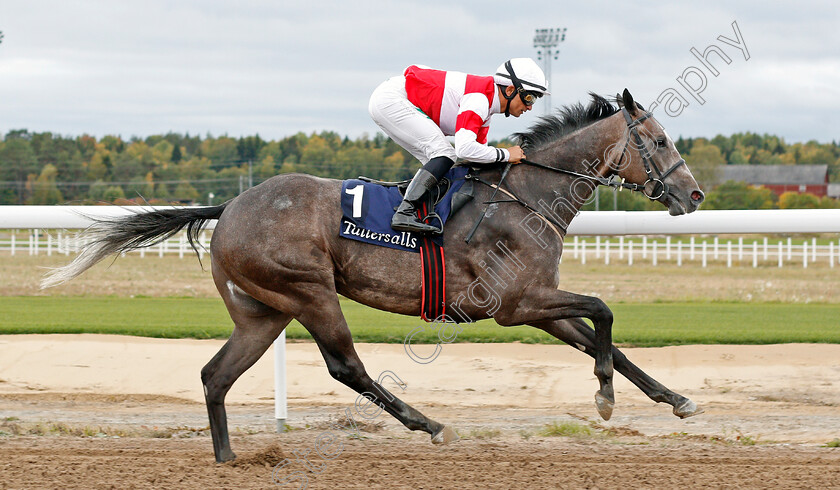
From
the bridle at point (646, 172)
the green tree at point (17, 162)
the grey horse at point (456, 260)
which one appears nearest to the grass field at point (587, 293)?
the grey horse at point (456, 260)

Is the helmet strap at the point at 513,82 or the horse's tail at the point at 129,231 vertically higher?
the helmet strap at the point at 513,82

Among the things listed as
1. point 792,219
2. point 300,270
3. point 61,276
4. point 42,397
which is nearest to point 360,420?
point 300,270

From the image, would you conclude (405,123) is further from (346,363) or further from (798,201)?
(798,201)

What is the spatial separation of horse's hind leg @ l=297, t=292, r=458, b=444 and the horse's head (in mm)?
1692

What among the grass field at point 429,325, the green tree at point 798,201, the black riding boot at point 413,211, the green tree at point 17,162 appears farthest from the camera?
the green tree at point 17,162

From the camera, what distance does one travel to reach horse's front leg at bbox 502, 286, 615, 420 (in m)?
4.38

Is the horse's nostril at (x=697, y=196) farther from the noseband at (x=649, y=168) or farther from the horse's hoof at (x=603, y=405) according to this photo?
the horse's hoof at (x=603, y=405)

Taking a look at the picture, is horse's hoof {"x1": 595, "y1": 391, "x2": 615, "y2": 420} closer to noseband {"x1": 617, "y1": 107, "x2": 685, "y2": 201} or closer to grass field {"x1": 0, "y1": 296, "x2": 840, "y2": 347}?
noseband {"x1": 617, "y1": 107, "x2": 685, "y2": 201}

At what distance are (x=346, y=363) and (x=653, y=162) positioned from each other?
1.96 meters

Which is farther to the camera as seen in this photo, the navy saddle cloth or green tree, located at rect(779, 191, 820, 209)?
green tree, located at rect(779, 191, 820, 209)

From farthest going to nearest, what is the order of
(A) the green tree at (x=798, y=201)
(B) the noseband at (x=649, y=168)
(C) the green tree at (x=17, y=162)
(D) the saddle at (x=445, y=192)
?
(C) the green tree at (x=17, y=162)
(A) the green tree at (x=798, y=201)
(B) the noseband at (x=649, y=168)
(D) the saddle at (x=445, y=192)

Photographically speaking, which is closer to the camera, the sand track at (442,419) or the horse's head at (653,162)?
the sand track at (442,419)

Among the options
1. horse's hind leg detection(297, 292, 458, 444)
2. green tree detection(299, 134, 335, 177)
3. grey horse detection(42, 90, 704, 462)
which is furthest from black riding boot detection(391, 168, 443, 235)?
green tree detection(299, 134, 335, 177)

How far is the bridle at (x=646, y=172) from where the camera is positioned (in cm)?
460
